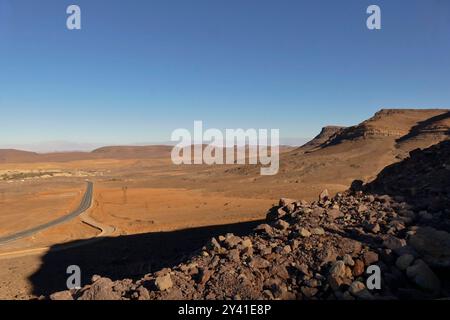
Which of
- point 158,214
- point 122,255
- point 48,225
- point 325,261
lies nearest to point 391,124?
point 158,214

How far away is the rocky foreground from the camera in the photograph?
830 centimetres

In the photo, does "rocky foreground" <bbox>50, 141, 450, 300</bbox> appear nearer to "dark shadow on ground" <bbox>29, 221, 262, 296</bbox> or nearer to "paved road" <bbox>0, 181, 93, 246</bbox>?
"dark shadow on ground" <bbox>29, 221, 262, 296</bbox>

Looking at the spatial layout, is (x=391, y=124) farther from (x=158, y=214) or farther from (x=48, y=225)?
(x=48, y=225)

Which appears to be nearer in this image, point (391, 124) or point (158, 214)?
point (158, 214)

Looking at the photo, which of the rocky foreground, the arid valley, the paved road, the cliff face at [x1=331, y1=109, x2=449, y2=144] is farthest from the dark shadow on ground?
the cliff face at [x1=331, y1=109, x2=449, y2=144]

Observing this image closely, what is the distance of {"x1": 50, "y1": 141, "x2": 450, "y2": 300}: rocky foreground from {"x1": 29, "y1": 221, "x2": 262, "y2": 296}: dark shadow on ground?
3991 millimetres

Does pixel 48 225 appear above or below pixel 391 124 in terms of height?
below

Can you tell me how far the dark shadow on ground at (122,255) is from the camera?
14.6 metres

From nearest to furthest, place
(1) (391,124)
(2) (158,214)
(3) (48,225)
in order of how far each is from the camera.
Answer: (3) (48,225), (2) (158,214), (1) (391,124)

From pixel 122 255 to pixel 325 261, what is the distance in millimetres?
11581

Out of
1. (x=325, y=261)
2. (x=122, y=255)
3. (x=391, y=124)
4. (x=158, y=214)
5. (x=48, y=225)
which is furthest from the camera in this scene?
(x=391, y=124)

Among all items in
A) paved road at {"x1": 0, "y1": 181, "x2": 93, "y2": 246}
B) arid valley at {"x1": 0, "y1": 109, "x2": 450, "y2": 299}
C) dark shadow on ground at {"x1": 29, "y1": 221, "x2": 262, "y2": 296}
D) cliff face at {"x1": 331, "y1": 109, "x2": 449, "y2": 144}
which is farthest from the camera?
cliff face at {"x1": 331, "y1": 109, "x2": 449, "y2": 144}

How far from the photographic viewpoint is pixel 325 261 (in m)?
9.03
